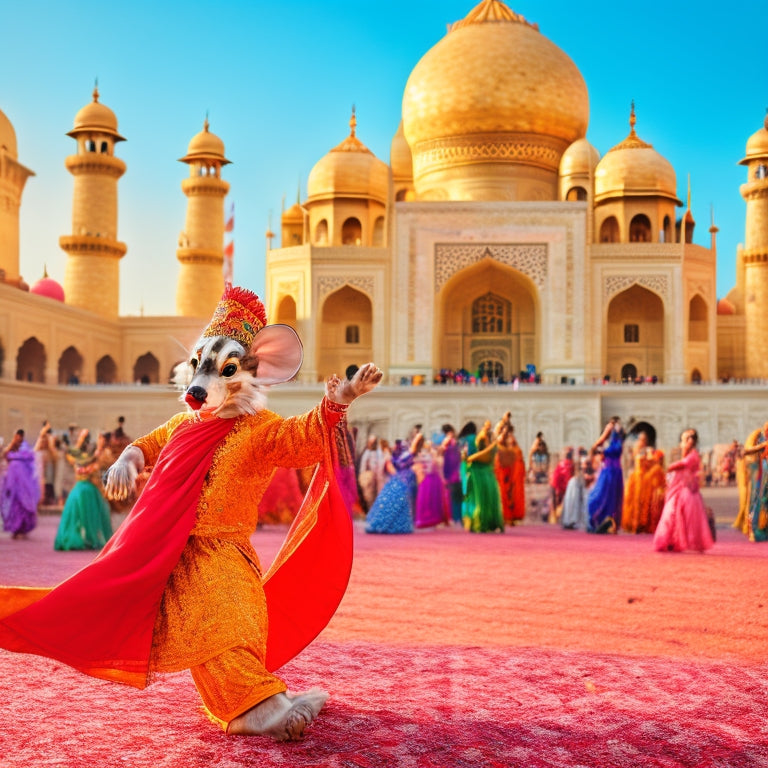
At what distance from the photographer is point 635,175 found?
2797cm

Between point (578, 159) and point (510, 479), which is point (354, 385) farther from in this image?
point (578, 159)

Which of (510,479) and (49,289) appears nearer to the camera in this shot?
(510,479)

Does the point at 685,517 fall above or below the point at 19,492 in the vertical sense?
below

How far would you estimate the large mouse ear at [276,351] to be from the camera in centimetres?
341

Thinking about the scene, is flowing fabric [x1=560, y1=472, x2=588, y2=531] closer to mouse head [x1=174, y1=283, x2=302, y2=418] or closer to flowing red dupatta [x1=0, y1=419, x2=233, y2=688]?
mouse head [x1=174, y1=283, x2=302, y2=418]

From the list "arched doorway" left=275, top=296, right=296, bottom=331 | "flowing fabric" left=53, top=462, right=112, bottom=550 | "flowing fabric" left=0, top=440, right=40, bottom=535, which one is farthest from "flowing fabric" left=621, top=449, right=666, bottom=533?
"arched doorway" left=275, top=296, right=296, bottom=331

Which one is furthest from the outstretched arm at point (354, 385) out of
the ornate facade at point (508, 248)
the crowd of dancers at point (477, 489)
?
the ornate facade at point (508, 248)

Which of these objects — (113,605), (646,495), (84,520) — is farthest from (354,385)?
(646,495)

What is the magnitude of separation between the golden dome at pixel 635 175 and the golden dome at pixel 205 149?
1064cm

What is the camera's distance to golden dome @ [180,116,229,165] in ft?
99.2

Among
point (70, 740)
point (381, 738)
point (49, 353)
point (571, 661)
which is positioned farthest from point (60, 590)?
point (49, 353)

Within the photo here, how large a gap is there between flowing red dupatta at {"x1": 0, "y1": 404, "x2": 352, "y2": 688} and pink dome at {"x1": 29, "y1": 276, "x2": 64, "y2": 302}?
2670 cm

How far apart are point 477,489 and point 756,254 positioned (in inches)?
755

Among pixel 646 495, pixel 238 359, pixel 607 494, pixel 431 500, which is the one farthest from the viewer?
pixel 431 500
